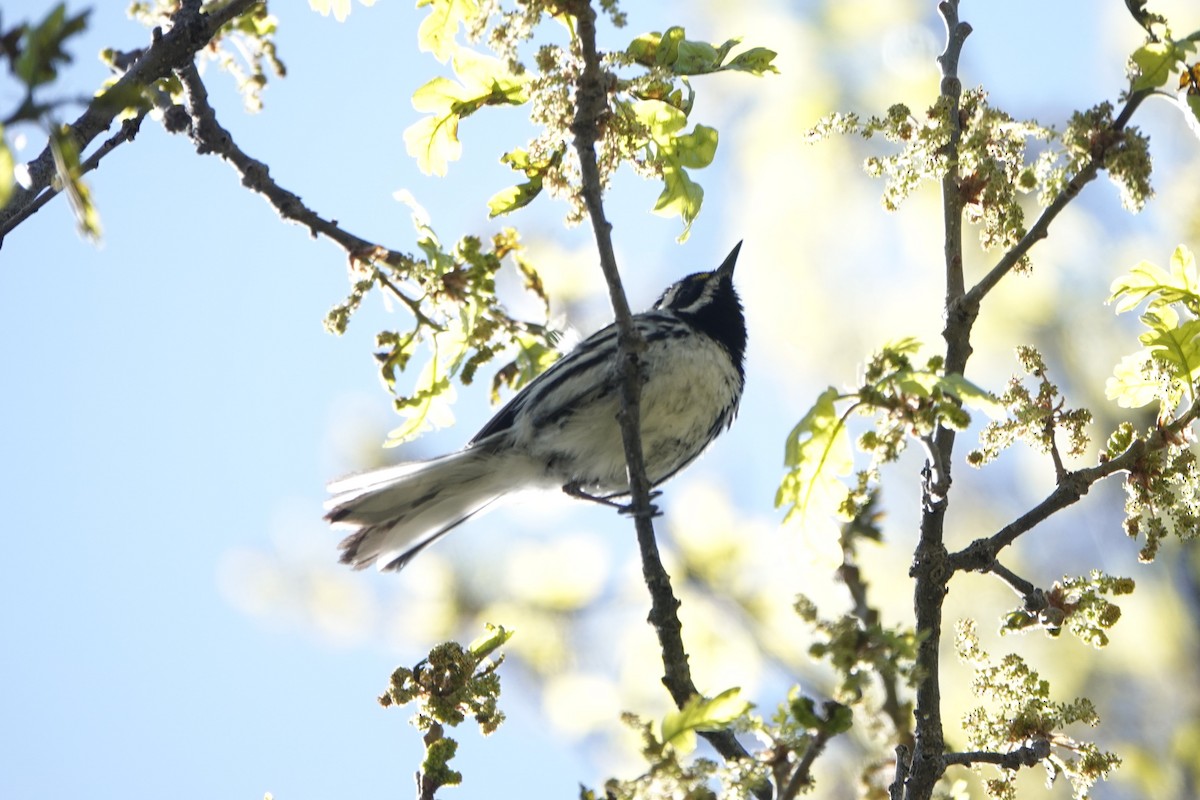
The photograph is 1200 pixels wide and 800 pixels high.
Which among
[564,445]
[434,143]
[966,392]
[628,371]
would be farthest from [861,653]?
[564,445]

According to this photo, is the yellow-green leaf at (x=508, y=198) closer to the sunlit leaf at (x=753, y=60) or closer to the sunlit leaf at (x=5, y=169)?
the sunlit leaf at (x=753, y=60)

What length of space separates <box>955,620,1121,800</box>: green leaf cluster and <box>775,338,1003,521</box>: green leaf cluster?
354 mm

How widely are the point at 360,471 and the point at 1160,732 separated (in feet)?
8.71

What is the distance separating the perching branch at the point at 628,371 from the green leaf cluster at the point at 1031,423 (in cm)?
60

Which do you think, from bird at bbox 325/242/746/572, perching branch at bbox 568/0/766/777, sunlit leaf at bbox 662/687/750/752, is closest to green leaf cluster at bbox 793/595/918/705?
sunlit leaf at bbox 662/687/750/752

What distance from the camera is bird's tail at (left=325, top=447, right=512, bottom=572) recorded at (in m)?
3.43

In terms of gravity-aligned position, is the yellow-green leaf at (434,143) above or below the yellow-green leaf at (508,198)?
above

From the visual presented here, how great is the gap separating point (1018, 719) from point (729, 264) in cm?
242

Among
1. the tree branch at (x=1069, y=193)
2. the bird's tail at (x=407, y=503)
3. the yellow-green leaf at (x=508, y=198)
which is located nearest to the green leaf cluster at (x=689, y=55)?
the yellow-green leaf at (x=508, y=198)

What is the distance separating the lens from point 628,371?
2.38m

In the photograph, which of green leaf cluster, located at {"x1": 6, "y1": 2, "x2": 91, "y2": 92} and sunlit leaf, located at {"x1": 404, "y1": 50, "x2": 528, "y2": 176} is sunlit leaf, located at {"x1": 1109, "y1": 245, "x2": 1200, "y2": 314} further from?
green leaf cluster, located at {"x1": 6, "y1": 2, "x2": 91, "y2": 92}

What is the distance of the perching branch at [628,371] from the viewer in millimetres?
1898

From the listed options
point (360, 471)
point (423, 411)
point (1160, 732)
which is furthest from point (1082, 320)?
point (423, 411)

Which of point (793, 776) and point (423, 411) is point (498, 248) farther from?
point (793, 776)
